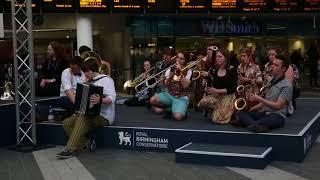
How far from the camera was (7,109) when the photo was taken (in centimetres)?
960

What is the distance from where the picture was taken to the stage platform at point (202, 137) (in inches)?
303

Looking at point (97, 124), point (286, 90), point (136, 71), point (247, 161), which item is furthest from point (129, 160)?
point (136, 71)

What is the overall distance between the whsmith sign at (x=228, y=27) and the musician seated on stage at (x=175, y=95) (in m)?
7.17

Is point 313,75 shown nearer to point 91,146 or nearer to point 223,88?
point 223,88

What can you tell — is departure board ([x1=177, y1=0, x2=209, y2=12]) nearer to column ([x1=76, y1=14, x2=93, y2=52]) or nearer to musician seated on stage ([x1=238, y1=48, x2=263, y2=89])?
column ([x1=76, y1=14, x2=93, y2=52])

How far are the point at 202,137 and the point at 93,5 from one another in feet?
23.6

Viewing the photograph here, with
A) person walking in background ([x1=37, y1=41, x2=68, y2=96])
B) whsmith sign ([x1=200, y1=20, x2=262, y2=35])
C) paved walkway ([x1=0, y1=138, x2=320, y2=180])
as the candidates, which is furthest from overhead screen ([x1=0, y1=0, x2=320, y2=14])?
paved walkway ([x1=0, y1=138, x2=320, y2=180])

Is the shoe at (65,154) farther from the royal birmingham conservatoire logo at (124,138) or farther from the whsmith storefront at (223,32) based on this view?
the whsmith storefront at (223,32)

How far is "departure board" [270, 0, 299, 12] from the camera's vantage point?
51.5 feet

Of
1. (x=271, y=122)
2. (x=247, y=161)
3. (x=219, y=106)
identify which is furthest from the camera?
(x=219, y=106)

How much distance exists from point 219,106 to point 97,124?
6.99 feet

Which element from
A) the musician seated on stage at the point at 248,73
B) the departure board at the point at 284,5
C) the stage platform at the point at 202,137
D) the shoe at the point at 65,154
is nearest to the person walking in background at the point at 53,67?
the stage platform at the point at 202,137

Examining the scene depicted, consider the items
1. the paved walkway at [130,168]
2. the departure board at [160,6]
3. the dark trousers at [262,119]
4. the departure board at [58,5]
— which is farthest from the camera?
the departure board at [160,6]

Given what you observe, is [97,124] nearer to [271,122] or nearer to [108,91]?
[108,91]
